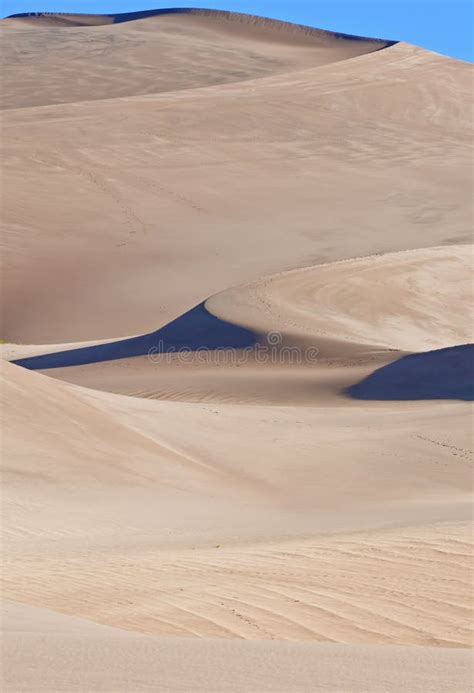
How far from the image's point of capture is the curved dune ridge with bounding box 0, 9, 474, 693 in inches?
225

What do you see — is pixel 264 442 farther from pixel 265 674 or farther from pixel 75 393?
pixel 265 674

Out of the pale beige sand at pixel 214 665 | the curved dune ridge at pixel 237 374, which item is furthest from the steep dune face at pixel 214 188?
the pale beige sand at pixel 214 665

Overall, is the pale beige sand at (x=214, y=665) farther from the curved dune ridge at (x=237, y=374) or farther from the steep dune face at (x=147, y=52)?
the steep dune face at (x=147, y=52)

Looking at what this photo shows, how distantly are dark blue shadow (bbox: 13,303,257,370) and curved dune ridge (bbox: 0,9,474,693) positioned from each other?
0.08 meters

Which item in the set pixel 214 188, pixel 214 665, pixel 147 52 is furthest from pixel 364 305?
pixel 147 52

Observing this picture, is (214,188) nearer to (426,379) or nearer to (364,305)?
(364,305)

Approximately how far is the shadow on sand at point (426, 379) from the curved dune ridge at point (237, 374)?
0.16 ft

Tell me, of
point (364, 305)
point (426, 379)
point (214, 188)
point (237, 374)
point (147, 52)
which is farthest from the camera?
point (147, 52)

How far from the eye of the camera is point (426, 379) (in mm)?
17547

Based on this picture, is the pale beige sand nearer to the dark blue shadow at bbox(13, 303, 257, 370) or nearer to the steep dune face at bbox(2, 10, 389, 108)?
the dark blue shadow at bbox(13, 303, 257, 370)

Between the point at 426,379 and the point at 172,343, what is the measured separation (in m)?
6.18

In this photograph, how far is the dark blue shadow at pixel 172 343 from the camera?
21.4 metres

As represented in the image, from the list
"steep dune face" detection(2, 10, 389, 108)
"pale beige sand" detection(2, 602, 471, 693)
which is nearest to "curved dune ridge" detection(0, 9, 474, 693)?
"pale beige sand" detection(2, 602, 471, 693)

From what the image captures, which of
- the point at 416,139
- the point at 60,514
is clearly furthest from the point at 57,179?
the point at 60,514
